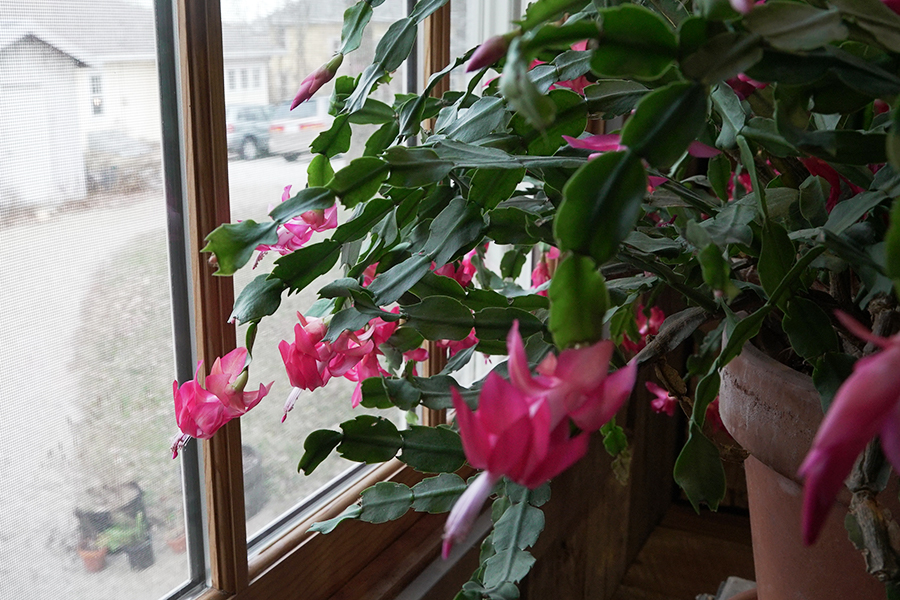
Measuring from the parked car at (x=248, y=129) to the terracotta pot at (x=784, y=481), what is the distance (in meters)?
0.46

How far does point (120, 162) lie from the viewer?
59 cm

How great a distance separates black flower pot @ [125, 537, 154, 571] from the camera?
2.12 ft

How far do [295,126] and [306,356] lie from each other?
32 cm

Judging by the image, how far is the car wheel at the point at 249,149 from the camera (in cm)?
71

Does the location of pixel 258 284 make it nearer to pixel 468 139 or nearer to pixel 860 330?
pixel 468 139

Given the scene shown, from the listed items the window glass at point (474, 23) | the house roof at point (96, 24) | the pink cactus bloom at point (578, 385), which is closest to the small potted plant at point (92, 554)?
the house roof at point (96, 24)

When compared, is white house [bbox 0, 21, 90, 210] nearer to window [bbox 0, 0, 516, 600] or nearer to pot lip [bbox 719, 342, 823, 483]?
window [bbox 0, 0, 516, 600]

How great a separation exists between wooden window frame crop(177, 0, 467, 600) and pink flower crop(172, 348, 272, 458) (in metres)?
0.10

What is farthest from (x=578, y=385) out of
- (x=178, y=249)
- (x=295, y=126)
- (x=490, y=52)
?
(x=295, y=126)

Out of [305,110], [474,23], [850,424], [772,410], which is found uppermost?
[474,23]

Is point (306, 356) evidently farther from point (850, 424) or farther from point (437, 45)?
point (437, 45)

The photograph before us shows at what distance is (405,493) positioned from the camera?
0.57m

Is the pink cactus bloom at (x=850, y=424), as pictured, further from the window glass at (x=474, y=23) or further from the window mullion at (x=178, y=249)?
the window glass at (x=474, y=23)

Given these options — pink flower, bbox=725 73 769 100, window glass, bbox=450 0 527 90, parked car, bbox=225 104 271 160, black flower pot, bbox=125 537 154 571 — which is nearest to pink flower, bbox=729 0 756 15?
pink flower, bbox=725 73 769 100
